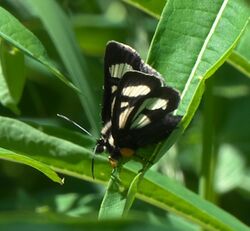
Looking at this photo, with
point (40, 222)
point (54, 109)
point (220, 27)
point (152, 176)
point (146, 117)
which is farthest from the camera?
point (54, 109)

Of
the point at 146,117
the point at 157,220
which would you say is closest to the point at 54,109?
the point at 157,220

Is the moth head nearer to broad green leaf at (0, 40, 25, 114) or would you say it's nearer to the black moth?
the black moth

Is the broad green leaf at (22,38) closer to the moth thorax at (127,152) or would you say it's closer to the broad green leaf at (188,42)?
the broad green leaf at (188,42)

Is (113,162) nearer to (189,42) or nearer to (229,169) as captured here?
(189,42)

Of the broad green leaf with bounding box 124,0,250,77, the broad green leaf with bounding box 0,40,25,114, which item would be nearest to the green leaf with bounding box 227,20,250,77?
the broad green leaf with bounding box 124,0,250,77

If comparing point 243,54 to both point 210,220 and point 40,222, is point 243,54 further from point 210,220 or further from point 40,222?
point 40,222

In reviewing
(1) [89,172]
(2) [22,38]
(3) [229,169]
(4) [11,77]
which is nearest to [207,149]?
(1) [89,172]
